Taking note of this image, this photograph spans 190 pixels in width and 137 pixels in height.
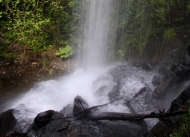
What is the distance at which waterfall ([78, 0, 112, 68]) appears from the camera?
494 inches

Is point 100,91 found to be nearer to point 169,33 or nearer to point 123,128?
point 123,128

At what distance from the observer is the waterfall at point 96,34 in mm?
12539

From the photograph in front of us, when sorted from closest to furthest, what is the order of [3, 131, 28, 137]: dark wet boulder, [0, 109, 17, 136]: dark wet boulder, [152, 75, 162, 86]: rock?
1. [3, 131, 28, 137]: dark wet boulder
2. [0, 109, 17, 136]: dark wet boulder
3. [152, 75, 162, 86]: rock

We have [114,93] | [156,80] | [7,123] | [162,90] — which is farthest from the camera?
[156,80]

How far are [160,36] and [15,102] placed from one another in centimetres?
679

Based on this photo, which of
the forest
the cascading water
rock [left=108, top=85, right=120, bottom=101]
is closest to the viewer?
the cascading water

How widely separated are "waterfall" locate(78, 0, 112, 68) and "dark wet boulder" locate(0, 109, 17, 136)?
6255 millimetres

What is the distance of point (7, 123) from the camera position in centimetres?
634

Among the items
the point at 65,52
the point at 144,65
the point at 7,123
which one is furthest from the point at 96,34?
the point at 7,123

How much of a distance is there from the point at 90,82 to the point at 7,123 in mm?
4392

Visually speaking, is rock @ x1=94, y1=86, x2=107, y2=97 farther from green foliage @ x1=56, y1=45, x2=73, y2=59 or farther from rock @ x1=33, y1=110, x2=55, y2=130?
green foliage @ x1=56, y1=45, x2=73, y2=59

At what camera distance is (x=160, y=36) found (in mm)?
9609

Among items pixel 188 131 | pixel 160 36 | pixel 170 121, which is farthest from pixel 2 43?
pixel 188 131

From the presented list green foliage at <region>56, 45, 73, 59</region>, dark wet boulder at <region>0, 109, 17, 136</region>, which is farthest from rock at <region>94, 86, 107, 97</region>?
green foliage at <region>56, 45, 73, 59</region>
